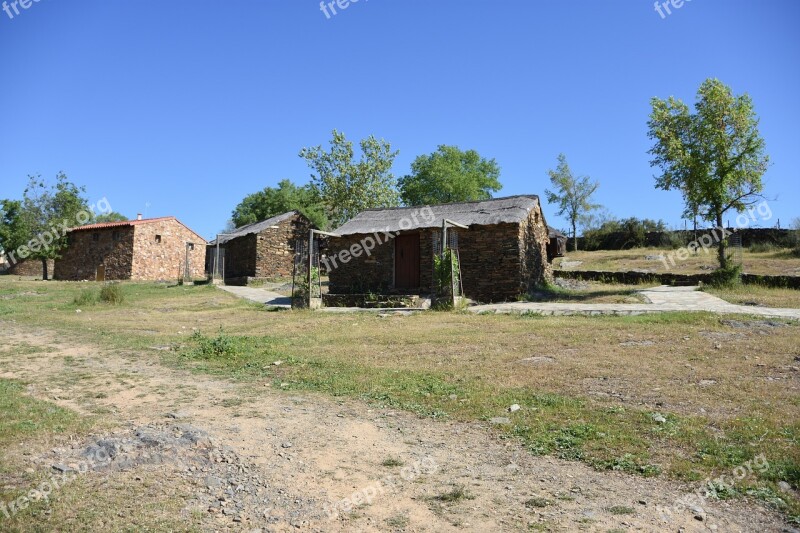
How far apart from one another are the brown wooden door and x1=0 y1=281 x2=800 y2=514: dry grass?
5591mm

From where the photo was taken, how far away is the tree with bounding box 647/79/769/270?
17672 mm

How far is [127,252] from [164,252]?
111 inches

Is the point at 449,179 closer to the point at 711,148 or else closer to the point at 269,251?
the point at 269,251


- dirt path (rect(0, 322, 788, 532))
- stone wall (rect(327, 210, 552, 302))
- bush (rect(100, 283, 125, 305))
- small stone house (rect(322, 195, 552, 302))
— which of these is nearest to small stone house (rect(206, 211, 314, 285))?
small stone house (rect(322, 195, 552, 302))

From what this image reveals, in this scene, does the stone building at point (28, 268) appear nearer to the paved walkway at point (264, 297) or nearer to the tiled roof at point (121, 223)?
the tiled roof at point (121, 223)

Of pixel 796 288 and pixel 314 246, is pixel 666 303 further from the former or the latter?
pixel 314 246

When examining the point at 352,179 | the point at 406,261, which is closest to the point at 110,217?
the point at 352,179

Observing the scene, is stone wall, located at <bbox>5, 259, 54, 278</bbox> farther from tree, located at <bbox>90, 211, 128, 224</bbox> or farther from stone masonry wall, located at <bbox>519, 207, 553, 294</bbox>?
stone masonry wall, located at <bbox>519, 207, 553, 294</bbox>

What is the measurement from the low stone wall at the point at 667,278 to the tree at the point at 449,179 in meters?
25.1

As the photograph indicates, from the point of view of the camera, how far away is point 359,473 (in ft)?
13.0

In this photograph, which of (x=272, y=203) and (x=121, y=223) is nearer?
(x=121, y=223)

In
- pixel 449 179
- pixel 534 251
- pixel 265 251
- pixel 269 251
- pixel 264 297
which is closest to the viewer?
pixel 534 251

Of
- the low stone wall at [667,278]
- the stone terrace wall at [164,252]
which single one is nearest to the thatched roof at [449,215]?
the low stone wall at [667,278]

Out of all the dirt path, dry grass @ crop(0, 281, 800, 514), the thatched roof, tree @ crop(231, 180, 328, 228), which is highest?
tree @ crop(231, 180, 328, 228)
